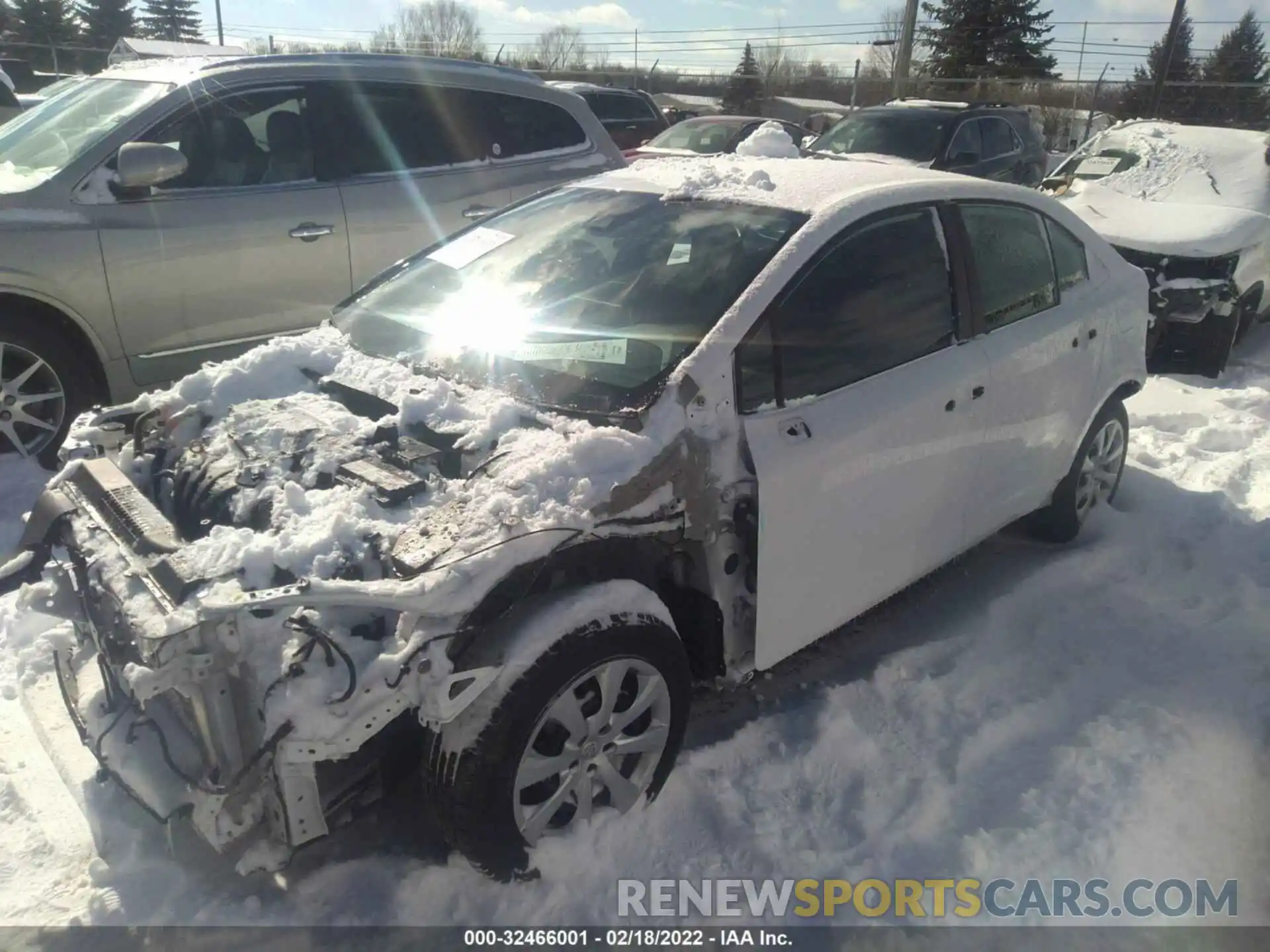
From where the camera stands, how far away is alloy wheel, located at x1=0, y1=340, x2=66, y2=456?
4574 millimetres

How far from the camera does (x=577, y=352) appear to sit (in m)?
2.89

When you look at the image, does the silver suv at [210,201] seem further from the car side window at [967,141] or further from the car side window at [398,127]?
the car side window at [967,141]

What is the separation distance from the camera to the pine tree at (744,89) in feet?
Answer: 130

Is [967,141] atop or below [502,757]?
atop

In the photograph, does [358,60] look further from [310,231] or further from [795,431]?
[795,431]

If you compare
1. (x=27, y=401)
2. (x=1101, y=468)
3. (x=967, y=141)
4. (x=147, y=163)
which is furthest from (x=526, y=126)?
(x=967, y=141)

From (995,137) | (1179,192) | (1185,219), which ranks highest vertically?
(995,137)

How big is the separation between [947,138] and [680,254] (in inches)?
345

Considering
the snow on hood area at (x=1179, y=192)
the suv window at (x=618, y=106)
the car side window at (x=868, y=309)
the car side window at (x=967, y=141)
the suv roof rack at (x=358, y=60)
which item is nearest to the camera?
the car side window at (x=868, y=309)

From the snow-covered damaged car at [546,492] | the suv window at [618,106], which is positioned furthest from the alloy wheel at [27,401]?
the suv window at [618,106]

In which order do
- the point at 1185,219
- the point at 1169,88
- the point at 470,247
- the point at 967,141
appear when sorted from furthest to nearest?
the point at 1169,88
the point at 967,141
the point at 1185,219
the point at 470,247

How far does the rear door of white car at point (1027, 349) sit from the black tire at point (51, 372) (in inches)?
166

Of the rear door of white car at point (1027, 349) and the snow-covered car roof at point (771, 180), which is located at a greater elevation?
the snow-covered car roof at point (771, 180)

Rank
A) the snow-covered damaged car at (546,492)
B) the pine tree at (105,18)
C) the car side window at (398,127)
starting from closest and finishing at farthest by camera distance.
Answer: the snow-covered damaged car at (546,492) < the car side window at (398,127) < the pine tree at (105,18)
